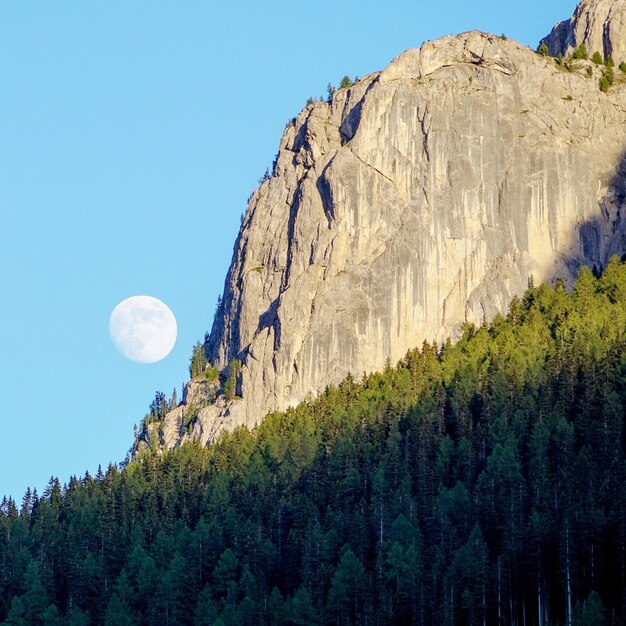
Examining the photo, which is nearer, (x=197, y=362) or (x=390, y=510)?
(x=390, y=510)

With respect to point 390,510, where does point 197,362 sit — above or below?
above

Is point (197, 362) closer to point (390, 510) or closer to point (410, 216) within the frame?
point (410, 216)

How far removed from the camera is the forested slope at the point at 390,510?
106875 mm

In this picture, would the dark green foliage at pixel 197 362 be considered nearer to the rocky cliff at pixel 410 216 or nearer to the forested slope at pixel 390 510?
the rocky cliff at pixel 410 216

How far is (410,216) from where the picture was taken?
599ft

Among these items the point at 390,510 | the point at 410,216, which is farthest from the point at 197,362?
the point at 390,510

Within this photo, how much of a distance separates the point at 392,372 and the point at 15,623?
54.0 meters

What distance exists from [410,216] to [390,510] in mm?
63213

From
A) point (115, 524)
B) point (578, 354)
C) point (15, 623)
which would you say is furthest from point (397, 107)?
point (15, 623)

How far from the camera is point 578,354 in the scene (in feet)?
470

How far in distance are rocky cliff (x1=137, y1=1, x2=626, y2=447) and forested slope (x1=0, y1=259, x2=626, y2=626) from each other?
8622 mm

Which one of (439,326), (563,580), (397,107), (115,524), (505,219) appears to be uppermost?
(397,107)

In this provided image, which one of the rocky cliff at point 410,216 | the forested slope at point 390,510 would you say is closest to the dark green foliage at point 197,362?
the rocky cliff at point 410,216

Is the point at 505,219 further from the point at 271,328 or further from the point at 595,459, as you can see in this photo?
the point at 595,459
